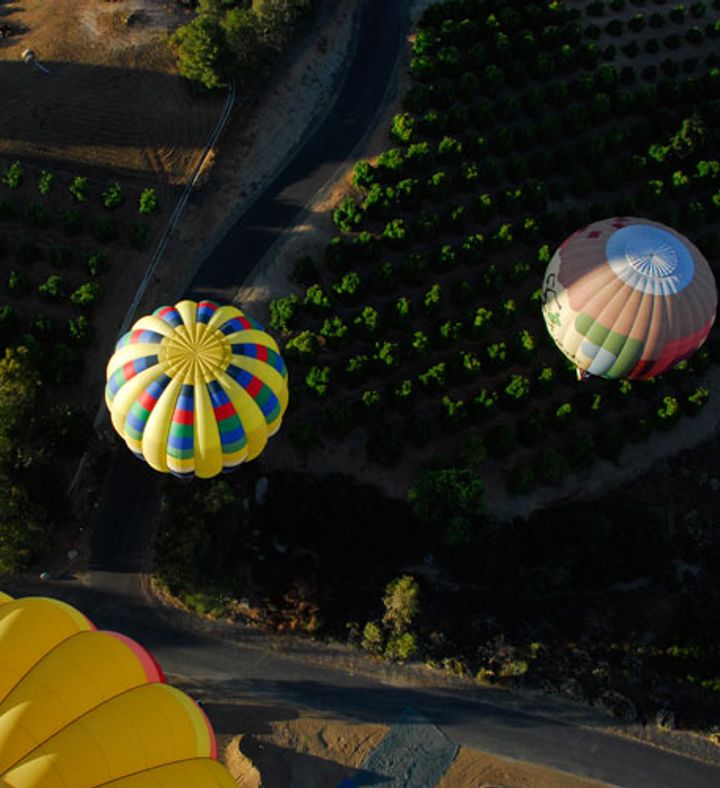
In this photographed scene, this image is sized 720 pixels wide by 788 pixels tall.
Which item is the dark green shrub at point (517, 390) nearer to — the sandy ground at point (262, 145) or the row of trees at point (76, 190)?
the sandy ground at point (262, 145)

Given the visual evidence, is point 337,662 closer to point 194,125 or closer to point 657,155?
point 194,125

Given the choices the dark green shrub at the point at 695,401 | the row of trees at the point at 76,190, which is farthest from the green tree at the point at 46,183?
the dark green shrub at the point at 695,401

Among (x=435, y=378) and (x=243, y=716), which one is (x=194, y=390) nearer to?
(x=435, y=378)

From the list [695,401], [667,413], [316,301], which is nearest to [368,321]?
[316,301]

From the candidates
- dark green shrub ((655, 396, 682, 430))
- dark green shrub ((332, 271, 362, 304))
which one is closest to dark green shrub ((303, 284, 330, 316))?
dark green shrub ((332, 271, 362, 304))

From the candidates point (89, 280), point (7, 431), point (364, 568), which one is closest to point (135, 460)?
point (7, 431)

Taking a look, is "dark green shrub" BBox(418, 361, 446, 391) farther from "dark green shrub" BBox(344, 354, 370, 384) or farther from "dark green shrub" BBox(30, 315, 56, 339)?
"dark green shrub" BBox(30, 315, 56, 339)
